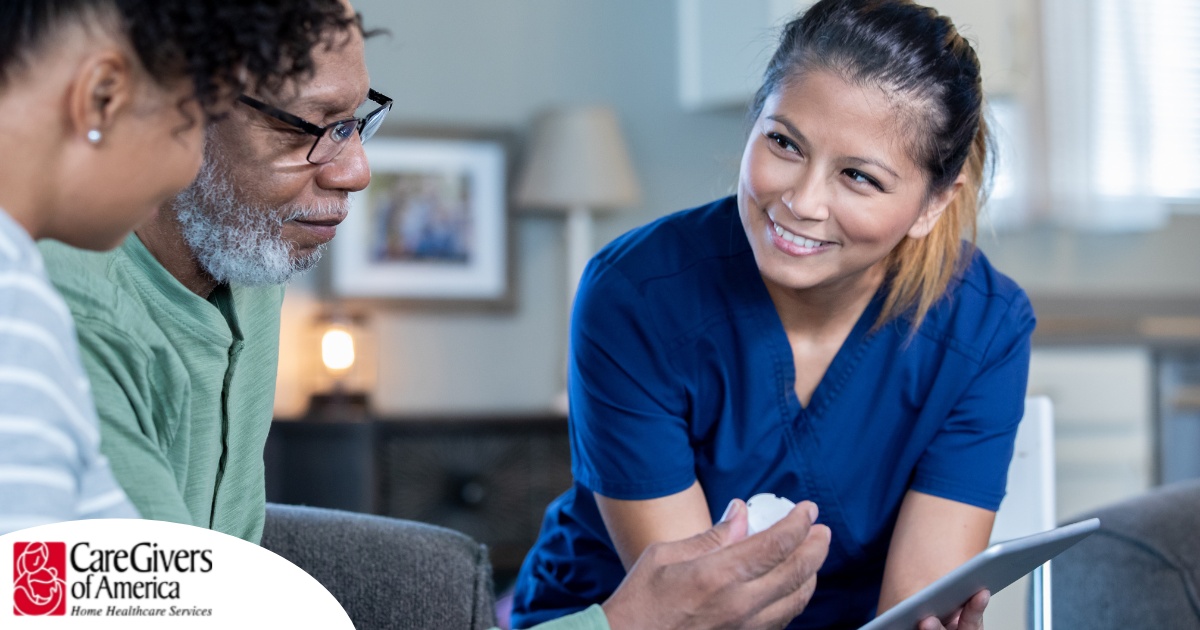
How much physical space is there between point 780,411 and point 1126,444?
2.50 metres

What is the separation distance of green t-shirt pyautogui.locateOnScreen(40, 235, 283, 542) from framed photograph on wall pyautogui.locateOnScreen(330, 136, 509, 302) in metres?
2.08

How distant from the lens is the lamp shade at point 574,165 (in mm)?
3061

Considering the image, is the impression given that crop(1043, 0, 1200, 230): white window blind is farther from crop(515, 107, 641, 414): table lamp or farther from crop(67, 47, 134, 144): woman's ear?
crop(67, 47, 134, 144): woman's ear

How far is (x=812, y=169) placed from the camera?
3.80 feet

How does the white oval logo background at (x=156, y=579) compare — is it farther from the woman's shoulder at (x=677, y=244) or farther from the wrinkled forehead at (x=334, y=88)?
the woman's shoulder at (x=677, y=244)

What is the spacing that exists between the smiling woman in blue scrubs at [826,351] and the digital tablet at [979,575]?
190 millimetres

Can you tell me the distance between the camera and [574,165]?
10.0ft

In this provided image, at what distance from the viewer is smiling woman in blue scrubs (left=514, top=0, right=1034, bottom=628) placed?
1.19 meters

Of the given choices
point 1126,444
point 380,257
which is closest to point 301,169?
point 380,257

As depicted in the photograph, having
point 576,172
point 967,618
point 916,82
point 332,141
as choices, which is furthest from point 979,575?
point 576,172

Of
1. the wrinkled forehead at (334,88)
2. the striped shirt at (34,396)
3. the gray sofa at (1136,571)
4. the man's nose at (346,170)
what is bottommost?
the gray sofa at (1136,571)

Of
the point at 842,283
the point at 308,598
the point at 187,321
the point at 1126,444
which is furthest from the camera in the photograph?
the point at 1126,444

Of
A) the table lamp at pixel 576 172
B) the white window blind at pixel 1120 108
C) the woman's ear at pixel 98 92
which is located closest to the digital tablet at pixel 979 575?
the woman's ear at pixel 98 92

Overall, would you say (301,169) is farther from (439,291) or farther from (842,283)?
(439,291)
